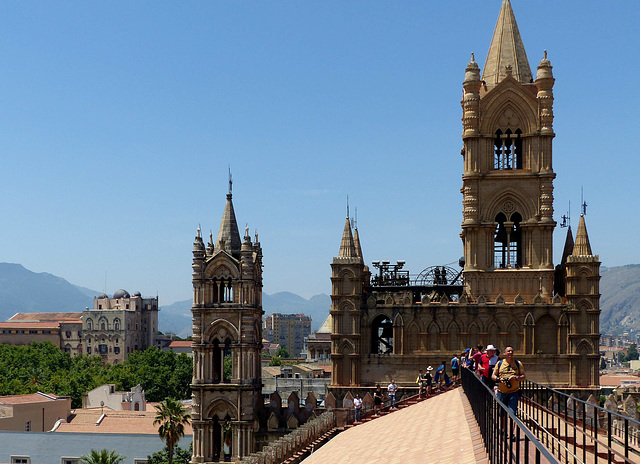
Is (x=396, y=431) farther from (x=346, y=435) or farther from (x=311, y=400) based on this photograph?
(x=311, y=400)

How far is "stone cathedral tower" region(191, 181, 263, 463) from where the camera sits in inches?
2298

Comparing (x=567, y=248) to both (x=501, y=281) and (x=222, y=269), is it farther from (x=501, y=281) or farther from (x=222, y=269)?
(x=222, y=269)

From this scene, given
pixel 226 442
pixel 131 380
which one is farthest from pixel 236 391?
pixel 131 380

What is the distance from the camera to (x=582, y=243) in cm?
6128

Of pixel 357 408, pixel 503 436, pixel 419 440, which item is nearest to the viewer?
pixel 503 436

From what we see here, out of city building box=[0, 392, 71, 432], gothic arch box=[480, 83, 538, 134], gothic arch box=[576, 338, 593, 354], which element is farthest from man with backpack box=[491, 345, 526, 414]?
city building box=[0, 392, 71, 432]

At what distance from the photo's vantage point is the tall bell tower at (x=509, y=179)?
6197 centimetres

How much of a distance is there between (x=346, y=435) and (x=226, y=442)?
2377 centimetres

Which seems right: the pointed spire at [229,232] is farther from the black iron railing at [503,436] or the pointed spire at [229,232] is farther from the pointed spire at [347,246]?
the black iron railing at [503,436]

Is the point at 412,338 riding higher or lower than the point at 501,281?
lower

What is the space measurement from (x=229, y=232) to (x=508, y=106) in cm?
2147

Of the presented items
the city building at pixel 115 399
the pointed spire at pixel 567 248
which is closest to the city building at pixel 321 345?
the city building at pixel 115 399

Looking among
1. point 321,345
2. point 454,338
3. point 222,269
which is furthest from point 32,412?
point 321,345

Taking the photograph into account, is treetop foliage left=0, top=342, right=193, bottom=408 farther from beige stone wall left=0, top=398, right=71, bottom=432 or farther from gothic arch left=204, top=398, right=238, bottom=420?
gothic arch left=204, top=398, right=238, bottom=420
